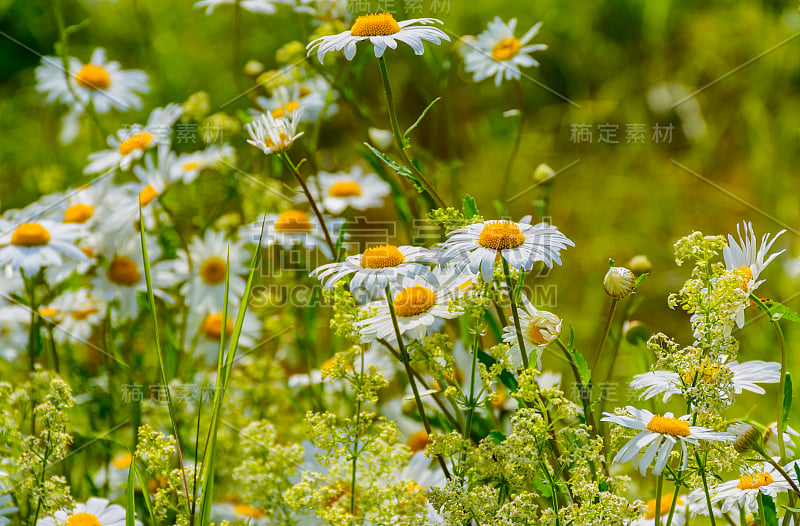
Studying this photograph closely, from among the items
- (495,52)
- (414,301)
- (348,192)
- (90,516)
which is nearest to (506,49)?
(495,52)

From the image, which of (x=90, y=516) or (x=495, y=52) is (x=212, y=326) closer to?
(x=90, y=516)

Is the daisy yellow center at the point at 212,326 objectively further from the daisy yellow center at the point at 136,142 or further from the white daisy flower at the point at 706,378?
the white daisy flower at the point at 706,378

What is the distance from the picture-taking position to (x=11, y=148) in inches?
77.4

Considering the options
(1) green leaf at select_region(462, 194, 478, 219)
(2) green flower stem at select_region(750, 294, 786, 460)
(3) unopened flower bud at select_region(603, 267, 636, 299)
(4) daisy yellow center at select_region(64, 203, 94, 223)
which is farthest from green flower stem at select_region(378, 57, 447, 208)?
(4) daisy yellow center at select_region(64, 203, 94, 223)

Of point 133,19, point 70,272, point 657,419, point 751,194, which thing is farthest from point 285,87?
point 133,19

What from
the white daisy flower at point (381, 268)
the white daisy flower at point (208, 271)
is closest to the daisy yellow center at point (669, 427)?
the white daisy flower at point (381, 268)

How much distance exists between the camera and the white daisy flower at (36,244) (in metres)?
1.02

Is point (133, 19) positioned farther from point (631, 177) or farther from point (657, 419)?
point (657, 419)

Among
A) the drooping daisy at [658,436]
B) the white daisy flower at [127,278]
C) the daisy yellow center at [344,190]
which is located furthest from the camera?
the daisy yellow center at [344,190]

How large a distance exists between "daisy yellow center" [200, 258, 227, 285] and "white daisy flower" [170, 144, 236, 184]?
0.12 metres

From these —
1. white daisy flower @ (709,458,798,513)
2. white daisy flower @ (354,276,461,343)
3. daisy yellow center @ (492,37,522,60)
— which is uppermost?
daisy yellow center @ (492,37,522,60)

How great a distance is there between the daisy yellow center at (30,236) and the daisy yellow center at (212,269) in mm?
218

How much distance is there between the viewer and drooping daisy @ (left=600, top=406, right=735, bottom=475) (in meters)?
0.58

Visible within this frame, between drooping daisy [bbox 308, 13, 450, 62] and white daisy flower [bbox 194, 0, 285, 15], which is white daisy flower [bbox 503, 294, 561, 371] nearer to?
drooping daisy [bbox 308, 13, 450, 62]
